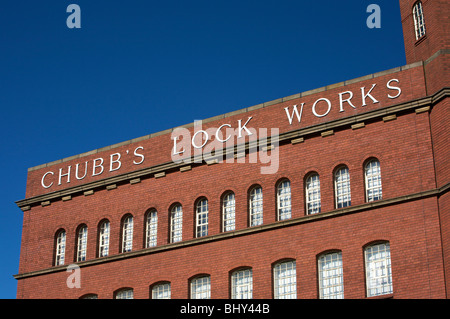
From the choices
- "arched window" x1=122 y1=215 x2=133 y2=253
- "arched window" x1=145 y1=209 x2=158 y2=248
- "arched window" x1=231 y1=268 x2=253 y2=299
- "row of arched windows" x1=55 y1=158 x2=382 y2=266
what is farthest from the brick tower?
"arched window" x1=122 y1=215 x2=133 y2=253

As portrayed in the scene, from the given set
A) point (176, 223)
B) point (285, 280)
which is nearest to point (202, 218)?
point (176, 223)

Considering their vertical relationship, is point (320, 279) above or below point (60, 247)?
below

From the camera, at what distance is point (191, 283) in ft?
124

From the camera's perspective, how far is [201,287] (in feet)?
123

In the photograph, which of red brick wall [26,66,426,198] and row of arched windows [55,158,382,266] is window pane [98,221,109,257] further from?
red brick wall [26,66,426,198]

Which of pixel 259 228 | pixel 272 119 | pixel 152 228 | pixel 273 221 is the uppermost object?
pixel 272 119

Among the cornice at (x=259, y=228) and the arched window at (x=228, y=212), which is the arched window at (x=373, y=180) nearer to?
the cornice at (x=259, y=228)

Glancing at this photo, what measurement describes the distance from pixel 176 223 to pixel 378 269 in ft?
32.2

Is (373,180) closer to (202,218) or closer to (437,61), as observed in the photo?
(437,61)

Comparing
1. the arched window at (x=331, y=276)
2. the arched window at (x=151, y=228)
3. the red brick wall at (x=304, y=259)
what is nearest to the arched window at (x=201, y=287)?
the red brick wall at (x=304, y=259)

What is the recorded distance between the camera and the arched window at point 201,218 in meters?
38.5

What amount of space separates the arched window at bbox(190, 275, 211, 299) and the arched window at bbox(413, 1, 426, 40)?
1316 centimetres

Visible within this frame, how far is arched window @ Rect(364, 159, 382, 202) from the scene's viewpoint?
1364 inches
